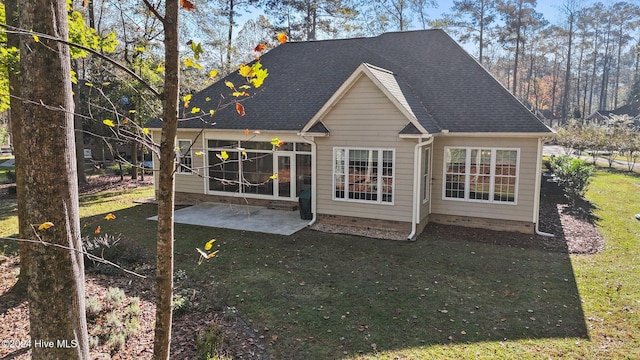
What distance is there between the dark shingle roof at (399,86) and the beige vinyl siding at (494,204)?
0.38m

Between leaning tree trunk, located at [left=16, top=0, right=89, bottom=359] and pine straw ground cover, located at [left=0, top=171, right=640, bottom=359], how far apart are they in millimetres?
1831

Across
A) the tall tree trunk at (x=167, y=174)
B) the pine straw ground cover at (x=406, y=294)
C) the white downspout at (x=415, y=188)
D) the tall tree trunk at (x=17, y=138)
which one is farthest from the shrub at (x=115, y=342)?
the white downspout at (x=415, y=188)

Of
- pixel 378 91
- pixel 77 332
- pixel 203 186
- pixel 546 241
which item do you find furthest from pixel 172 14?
pixel 203 186

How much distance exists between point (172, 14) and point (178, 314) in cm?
484

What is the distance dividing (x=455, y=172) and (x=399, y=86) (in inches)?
127

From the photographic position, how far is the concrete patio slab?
1223cm

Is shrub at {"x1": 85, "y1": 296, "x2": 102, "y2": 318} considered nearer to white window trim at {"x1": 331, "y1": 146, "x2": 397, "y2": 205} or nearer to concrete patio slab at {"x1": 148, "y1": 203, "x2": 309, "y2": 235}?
concrete patio slab at {"x1": 148, "y1": 203, "x2": 309, "y2": 235}

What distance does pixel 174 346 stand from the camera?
5.32 meters

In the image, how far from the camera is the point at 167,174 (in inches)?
113

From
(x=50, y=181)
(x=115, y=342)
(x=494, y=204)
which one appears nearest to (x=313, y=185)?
(x=494, y=204)

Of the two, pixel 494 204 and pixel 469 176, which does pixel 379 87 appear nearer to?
pixel 469 176

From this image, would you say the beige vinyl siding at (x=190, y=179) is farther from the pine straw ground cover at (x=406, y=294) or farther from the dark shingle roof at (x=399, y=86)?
the pine straw ground cover at (x=406, y=294)

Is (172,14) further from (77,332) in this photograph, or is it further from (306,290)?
(306,290)

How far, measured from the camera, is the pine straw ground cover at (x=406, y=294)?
5.73m
